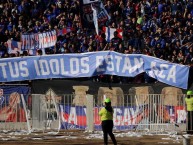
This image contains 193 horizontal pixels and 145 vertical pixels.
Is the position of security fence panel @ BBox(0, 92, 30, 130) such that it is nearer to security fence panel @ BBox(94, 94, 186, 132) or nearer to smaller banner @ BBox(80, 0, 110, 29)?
security fence panel @ BBox(94, 94, 186, 132)

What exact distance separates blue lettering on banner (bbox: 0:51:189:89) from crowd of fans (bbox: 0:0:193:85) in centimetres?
93

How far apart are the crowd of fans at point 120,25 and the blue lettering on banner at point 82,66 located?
929mm

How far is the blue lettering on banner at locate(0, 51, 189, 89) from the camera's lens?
23.6 metres

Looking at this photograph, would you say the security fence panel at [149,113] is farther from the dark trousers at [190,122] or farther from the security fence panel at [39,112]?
the security fence panel at [39,112]

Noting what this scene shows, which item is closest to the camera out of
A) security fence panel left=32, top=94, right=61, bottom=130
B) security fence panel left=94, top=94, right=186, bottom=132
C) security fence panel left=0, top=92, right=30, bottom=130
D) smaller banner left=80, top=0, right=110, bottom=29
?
security fence panel left=94, top=94, right=186, bottom=132

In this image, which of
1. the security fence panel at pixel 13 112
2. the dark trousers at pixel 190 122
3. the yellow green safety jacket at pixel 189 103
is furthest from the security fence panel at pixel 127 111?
the yellow green safety jacket at pixel 189 103

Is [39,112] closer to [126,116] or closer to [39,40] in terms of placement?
[126,116]

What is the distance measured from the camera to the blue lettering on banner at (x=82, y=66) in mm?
23641

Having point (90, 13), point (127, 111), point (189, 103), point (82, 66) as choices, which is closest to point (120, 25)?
point (90, 13)

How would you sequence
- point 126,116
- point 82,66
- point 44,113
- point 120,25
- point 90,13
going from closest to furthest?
1. point 44,113
2. point 126,116
3. point 82,66
4. point 120,25
5. point 90,13

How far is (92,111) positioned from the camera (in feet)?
76.6

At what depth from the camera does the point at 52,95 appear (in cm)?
2334

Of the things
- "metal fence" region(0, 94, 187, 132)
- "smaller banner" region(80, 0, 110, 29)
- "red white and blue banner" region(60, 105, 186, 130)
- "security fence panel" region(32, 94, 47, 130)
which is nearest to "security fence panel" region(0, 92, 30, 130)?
"metal fence" region(0, 94, 187, 132)

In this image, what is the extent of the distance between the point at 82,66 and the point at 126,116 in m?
2.67
